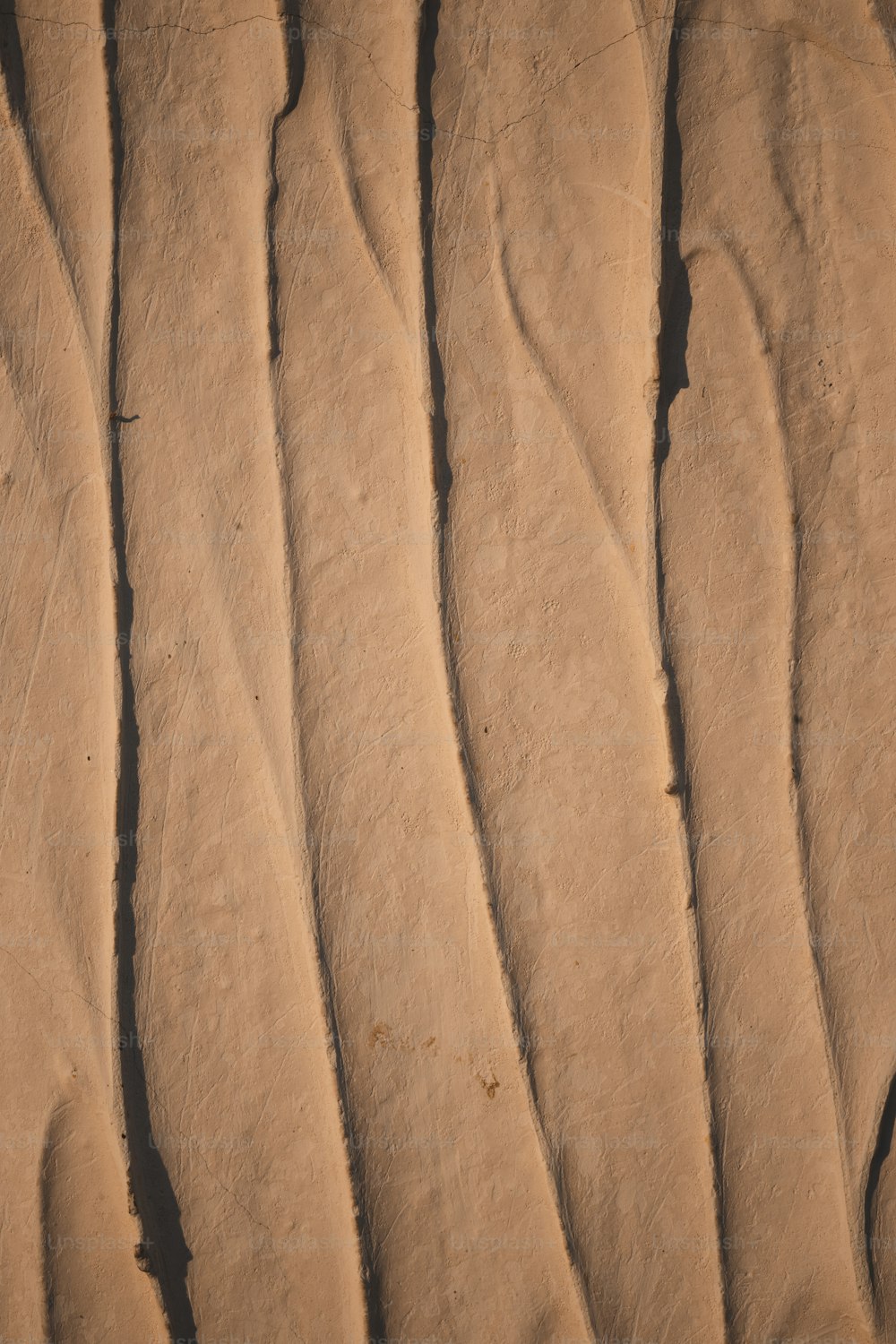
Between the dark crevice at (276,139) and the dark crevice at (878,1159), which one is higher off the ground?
the dark crevice at (276,139)

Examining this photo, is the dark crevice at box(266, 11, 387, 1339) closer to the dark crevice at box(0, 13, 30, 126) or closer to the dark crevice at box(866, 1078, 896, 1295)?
the dark crevice at box(0, 13, 30, 126)

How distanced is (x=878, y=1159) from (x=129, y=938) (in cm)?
150

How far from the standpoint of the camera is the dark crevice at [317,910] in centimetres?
168

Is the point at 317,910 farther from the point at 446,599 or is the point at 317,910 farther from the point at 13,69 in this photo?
the point at 13,69

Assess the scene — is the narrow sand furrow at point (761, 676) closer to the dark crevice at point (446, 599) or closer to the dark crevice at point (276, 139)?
the dark crevice at point (446, 599)

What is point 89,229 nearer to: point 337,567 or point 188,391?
point 188,391

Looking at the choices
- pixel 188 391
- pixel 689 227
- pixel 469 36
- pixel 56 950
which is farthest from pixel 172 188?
pixel 56 950

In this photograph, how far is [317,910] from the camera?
1.71m

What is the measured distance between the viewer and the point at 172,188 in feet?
5.85

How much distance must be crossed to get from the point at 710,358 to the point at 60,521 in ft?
4.39

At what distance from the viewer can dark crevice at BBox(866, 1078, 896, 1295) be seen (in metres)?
1.70

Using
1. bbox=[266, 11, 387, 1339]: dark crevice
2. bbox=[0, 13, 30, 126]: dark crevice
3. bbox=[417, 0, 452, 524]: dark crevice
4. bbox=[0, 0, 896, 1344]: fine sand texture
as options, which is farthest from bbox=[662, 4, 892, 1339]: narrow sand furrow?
bbox=[0, 13, 30, 126]: dark crevice

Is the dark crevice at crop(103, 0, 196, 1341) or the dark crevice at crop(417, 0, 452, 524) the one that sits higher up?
the dark crevice at crop(417, 0, 452, 524)

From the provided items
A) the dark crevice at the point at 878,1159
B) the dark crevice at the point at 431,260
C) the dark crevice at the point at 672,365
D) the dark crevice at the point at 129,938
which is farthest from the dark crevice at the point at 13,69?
the dark crevice at the point at 878,1159
